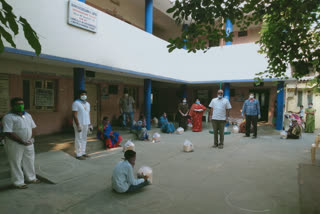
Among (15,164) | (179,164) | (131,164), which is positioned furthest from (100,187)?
(179,164)

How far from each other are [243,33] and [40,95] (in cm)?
1316

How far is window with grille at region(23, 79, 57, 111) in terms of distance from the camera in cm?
756

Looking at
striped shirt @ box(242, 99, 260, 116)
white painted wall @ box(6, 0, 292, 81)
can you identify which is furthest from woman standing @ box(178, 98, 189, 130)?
striped shirt @ box(242, 99, 260, 116)

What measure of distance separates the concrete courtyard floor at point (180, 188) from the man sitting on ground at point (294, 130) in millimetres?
3253

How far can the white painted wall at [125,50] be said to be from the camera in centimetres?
537

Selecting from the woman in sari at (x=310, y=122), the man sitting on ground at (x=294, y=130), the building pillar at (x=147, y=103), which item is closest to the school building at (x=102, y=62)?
the building pillar at (x=147, y=103)

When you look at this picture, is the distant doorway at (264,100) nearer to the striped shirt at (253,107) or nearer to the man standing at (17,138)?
the striped shirt at (253,107)

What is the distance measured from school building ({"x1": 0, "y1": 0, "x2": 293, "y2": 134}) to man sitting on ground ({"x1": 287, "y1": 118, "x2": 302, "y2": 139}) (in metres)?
2.10

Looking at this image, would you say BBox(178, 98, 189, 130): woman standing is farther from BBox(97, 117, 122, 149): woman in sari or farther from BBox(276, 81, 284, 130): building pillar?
BBox(276, 81, 284, 130): building pillar

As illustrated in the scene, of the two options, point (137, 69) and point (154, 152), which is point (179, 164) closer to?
point (154, 152)

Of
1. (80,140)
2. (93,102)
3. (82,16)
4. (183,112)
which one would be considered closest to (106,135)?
(80,140)

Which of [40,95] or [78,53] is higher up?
[78,53]

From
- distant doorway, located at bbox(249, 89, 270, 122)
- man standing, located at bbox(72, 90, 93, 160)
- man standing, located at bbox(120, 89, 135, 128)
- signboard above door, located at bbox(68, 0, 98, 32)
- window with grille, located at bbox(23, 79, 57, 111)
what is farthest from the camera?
distant doorway, located at bbox(249, 89, 270, 122)

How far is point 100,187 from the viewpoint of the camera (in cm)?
A: 409
